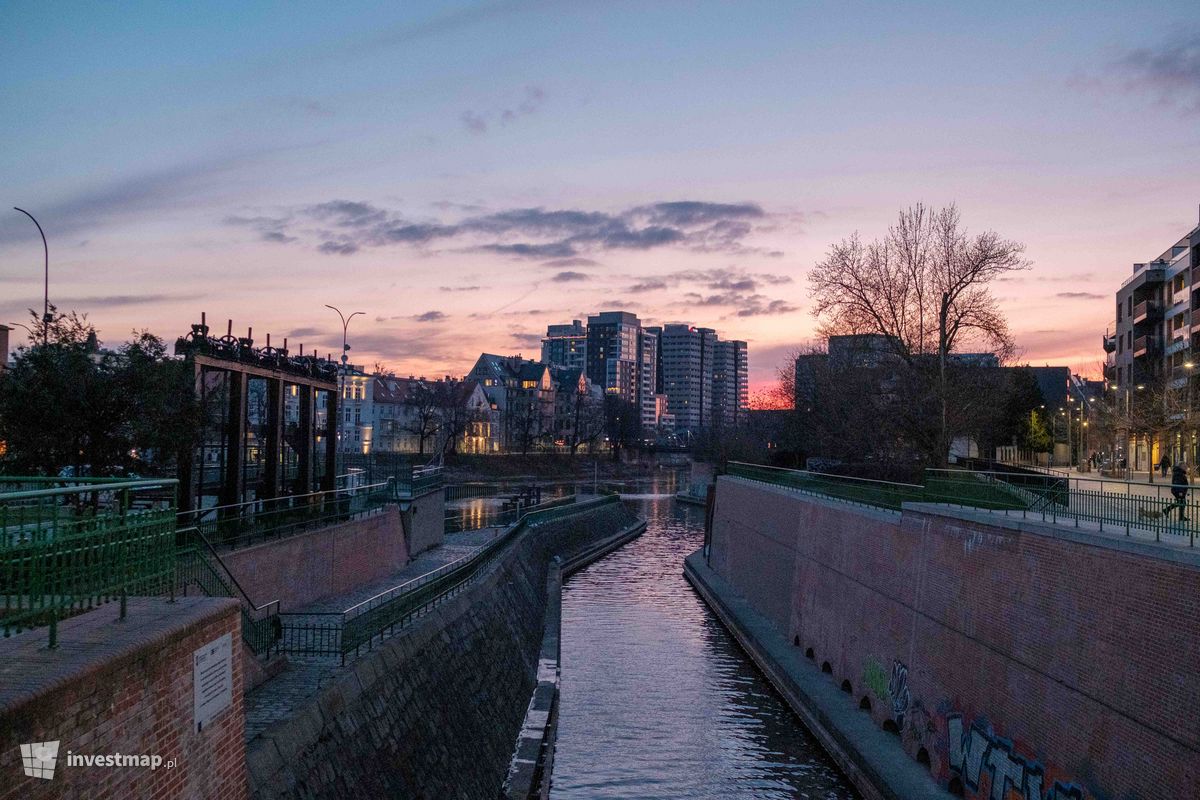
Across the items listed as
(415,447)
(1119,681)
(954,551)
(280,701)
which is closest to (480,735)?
(280,701)

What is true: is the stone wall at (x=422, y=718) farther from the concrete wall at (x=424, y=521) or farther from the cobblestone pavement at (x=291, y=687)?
the concrete wall at (x=424, y=521)

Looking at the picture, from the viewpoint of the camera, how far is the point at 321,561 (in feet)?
81.2

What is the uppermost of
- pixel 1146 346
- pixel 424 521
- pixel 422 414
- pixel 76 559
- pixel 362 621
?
pixel 1146 346

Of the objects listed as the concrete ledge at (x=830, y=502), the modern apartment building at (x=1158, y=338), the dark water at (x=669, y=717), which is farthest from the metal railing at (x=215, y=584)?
the modern apartment building at (x=1158, y=338)

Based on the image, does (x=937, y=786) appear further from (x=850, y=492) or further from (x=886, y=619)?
(x=850, y=492)

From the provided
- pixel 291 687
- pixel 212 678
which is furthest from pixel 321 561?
pixel 212 678

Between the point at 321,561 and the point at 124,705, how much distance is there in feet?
58.8

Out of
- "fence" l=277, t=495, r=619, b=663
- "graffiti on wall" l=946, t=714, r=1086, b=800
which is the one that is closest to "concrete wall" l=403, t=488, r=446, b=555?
"fence" l=277, t=495, r=619, b=663

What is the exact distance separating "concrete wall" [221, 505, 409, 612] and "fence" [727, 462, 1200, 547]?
560 inches

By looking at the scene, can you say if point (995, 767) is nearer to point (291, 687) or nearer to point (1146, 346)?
point (291, 687)

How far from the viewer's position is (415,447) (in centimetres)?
12112

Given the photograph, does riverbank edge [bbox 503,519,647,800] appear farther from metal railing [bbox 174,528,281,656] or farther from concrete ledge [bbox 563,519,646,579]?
concrete ledge [bbox 563,519,646,579]

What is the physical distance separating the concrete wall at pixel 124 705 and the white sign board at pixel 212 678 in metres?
0.08

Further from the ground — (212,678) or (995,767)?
(212,678)
